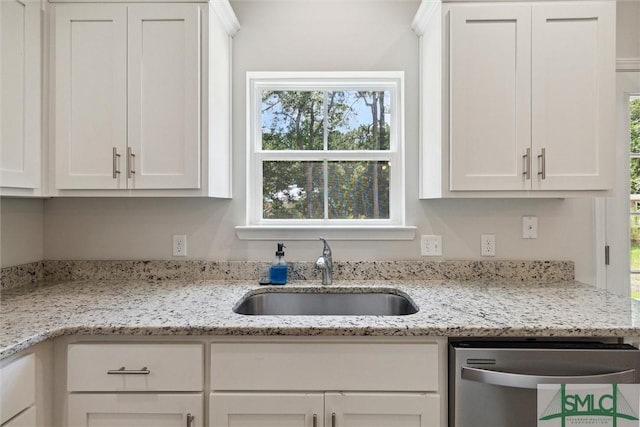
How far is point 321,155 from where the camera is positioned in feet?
6.86

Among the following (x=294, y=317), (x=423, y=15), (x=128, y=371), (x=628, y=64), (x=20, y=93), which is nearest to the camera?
(x=128, y=371)

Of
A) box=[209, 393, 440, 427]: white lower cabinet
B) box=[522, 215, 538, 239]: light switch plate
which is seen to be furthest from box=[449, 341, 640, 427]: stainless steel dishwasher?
box=[522, 215, 538, 239]: light switch plate

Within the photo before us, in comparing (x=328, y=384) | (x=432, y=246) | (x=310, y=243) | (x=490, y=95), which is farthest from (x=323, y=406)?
(x=490, y=95)

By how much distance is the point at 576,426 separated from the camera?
116cm

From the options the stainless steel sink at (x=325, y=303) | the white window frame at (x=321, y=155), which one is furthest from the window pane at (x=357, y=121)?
the stainless steel sink at (x=325, y=303)

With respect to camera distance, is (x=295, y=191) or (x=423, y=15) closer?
(x=423, y=15)

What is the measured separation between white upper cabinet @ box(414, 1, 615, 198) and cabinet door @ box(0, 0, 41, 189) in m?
1.82

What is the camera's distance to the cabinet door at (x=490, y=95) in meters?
1.62

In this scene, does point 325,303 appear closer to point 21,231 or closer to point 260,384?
point 260,384

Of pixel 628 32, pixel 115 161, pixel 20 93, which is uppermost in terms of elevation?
pixel 628 32

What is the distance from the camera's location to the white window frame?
1.99 m

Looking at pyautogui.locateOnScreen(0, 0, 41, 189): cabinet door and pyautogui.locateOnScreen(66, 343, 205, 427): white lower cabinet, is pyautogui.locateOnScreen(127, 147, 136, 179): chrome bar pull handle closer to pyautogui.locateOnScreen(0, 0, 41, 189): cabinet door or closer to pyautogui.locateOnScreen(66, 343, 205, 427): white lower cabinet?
pyautogui.locateOnScreen(0, 0, 41, 189): cabinet door

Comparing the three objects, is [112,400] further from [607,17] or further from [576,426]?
[607,17]

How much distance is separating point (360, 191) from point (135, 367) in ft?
4.52
